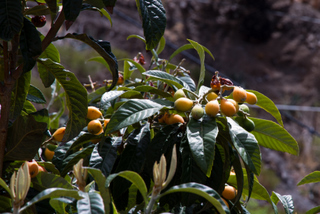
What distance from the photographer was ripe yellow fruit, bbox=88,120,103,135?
869 mm

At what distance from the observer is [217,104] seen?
0.74 metres

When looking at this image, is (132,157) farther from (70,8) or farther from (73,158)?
(70,8)

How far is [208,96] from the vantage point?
83 centimetres

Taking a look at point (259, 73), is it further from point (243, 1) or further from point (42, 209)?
point (42, 209)

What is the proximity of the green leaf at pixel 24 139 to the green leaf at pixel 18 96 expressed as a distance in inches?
3.4

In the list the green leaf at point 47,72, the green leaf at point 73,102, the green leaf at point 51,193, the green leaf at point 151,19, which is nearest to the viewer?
the green leaf at point 51,193

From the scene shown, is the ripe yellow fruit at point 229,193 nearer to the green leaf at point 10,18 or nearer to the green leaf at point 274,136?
the green leaf at point 274,136

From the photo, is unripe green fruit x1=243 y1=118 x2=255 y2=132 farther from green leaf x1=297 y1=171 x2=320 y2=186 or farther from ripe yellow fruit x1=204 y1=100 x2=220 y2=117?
green leaf x1=297 y1=171 x2=320 y2=186

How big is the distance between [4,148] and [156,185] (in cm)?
38

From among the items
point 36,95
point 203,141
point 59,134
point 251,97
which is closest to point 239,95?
point 251,97

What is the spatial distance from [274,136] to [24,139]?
57cm

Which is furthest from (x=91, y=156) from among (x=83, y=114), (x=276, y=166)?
(x=276, y=166)

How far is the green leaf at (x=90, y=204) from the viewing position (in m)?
0.53

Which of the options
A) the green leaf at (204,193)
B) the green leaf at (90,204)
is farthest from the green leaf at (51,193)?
the green leaf at (204,193)
